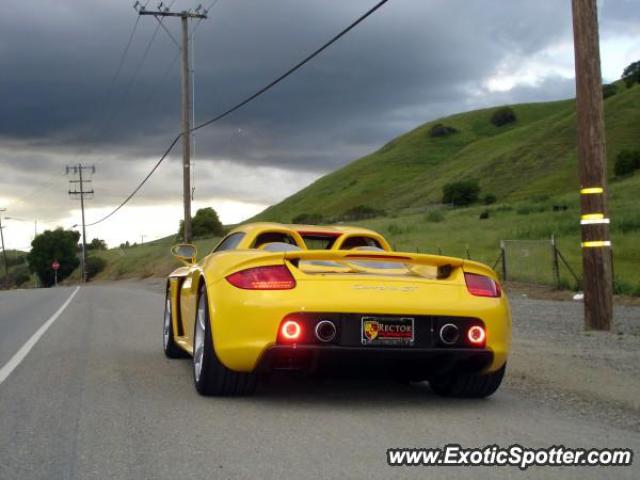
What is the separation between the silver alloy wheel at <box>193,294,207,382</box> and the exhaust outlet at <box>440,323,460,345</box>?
173cm

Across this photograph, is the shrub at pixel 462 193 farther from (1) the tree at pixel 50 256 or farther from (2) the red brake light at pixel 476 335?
(2) the red brake light at pixel 476 335

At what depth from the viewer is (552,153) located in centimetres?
10206

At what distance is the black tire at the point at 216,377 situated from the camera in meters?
6.15

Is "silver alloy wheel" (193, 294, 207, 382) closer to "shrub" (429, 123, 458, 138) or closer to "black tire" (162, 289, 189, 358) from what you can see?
"black tire" (162, 289, 189, 358)

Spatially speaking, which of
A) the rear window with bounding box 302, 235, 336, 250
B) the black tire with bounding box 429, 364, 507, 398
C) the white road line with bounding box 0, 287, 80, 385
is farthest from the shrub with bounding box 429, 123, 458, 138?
the black tire with bounding box 429, 364, 507, 398

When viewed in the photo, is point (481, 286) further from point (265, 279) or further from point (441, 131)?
point (441, 131)

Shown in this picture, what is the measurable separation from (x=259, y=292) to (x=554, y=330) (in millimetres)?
7676

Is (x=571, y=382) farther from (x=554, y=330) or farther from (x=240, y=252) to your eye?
(x=554, y=330)

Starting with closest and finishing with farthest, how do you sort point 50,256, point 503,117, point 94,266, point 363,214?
point 363,214, point 94,266, point 50,256, point 503,117

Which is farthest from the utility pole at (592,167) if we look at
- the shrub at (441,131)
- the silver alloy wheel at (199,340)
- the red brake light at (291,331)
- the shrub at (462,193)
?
the shrub at (441,131)

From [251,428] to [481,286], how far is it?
6.53 feet

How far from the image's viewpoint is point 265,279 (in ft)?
19.4

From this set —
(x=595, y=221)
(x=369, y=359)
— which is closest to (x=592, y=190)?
(x=595, y=221)

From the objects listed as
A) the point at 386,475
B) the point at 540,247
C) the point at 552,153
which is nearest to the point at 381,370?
the point at 386,475
